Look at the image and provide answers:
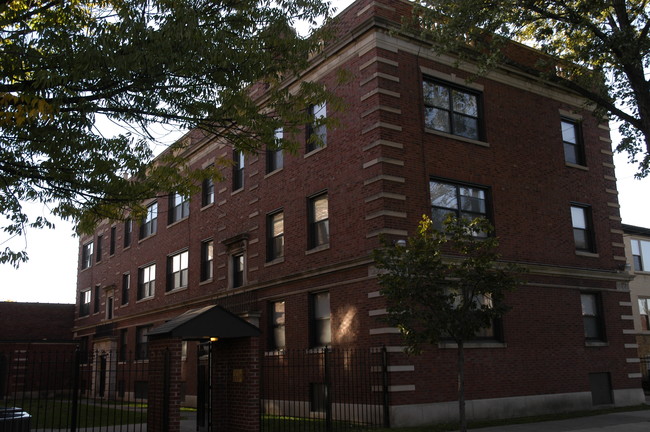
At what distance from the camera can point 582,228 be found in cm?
2245

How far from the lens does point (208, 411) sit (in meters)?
14.4

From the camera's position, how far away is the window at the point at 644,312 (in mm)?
35156

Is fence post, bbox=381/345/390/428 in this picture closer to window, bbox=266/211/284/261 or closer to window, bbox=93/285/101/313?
window, bbox=266/211/284/261

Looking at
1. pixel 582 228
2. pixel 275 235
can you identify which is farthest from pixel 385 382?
pixel 582 228

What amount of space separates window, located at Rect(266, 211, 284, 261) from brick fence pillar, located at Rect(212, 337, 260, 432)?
761 centimetres

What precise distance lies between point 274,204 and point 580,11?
11365 mm

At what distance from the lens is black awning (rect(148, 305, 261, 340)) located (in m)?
12.6

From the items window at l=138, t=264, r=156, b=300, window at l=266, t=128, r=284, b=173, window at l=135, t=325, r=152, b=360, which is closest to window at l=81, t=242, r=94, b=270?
window at l=138, t=264, r=156, b=300

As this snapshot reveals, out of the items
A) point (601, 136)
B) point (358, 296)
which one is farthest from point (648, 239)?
point (358, 296)

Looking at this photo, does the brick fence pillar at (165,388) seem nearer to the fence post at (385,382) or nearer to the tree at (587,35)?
the fence post at (385,382)

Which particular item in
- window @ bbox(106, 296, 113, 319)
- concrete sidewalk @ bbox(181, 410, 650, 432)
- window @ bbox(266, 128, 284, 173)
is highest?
window @ bbox(266, 128, 284, 173)

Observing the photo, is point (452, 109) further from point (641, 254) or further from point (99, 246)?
point (99, 246)

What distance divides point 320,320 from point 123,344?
1916cm

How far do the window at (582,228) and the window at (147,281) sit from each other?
2020cm
